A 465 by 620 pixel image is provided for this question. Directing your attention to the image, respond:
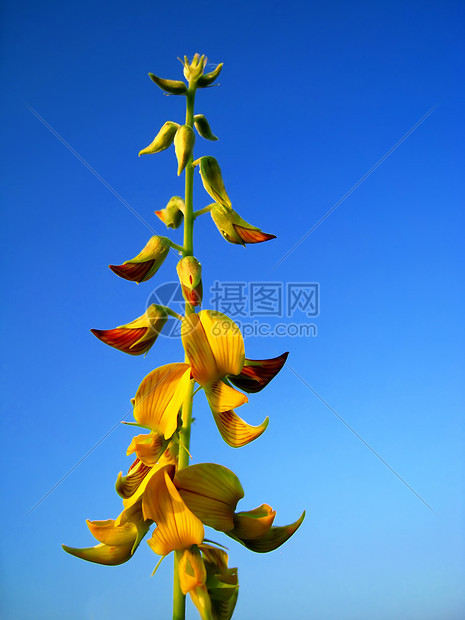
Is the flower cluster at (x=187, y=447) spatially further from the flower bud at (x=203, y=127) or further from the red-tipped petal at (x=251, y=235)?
the flower bud at (x=203, y=127)

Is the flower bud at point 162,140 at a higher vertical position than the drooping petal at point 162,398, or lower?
higher

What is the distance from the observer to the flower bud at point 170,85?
205 centimetres

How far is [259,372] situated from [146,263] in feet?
1.67

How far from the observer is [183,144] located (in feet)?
6.42

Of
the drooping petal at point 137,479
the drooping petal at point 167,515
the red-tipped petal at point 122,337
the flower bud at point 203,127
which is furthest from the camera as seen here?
the flower bud at point 203,127

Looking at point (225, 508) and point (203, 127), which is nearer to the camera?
point (225, 508)

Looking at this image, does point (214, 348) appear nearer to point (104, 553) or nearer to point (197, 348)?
point (197, 348)

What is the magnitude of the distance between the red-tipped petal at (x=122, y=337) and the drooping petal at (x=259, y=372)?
31 centimetres

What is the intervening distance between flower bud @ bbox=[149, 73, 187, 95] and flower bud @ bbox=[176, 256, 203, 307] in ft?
2.12

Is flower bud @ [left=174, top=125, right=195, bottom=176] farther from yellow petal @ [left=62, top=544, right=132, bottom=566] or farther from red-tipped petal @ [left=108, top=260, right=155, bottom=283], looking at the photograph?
yellow petal @ [left=62, top=544, right=132, bottom=566]

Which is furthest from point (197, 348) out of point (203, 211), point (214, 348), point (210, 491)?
point (203, 211)

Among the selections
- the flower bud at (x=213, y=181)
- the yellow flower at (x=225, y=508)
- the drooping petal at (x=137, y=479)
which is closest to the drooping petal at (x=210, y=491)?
the yellow flower at (x=225, y=508)

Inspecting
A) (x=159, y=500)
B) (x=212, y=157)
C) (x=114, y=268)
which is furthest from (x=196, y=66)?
(x=159, y=500)

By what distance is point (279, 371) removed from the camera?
1.87 m
